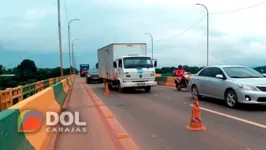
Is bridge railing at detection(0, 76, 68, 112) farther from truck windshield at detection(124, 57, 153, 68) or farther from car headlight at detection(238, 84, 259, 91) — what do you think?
car headlight at detection(238, 84, 259, 91)

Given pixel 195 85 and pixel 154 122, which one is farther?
pixel 195 85

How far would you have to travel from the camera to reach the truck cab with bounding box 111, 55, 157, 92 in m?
20.1

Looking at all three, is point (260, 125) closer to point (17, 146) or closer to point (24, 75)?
point (17, 146)

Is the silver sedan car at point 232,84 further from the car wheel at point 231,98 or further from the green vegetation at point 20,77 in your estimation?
the green vegetation at point 20,77

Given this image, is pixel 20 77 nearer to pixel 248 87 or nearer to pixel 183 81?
pixel 183 81

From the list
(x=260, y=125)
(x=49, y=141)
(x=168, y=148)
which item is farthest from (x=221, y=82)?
(x=49, y=141)

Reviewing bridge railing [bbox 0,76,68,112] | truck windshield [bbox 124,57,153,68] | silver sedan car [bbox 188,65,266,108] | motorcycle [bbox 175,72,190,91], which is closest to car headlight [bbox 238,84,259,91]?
silver sedan car [bbox 188,65,266,108]

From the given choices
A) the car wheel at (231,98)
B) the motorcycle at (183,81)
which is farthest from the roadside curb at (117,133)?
the motorcycle at (183,81)

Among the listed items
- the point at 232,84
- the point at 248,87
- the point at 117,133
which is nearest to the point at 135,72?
the point at 232,84

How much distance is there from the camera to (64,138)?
733 centimetres

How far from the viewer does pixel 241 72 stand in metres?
12.7

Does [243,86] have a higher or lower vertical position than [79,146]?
higher

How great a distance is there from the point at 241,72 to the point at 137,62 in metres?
8.87

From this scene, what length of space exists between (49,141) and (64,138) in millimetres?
667
